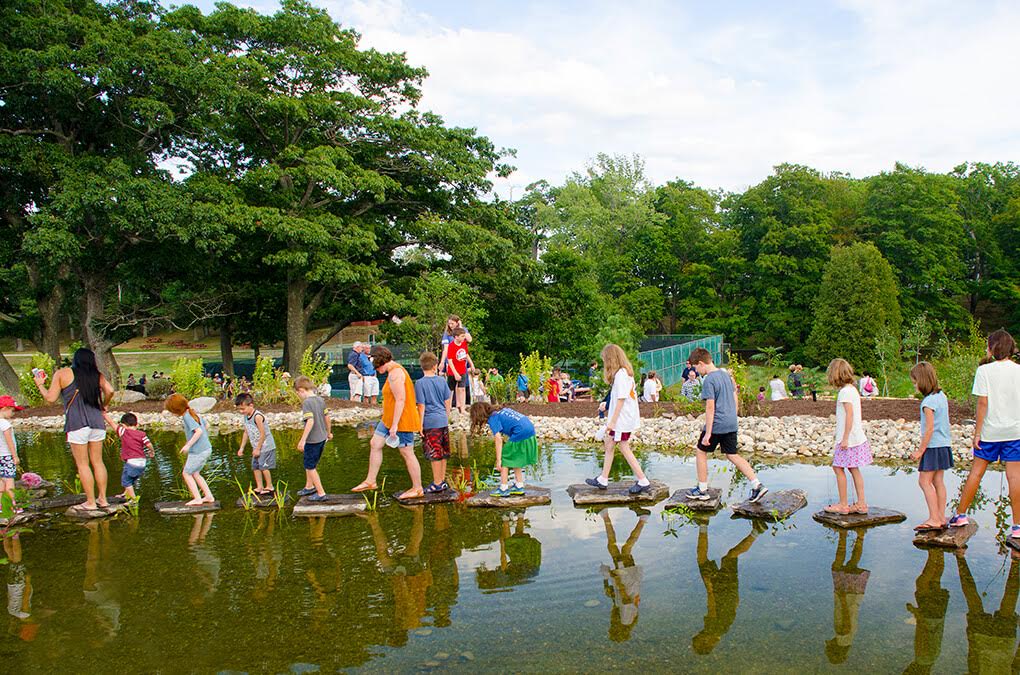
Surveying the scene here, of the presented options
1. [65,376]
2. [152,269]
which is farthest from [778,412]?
[152,269]

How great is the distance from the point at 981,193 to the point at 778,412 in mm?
42385

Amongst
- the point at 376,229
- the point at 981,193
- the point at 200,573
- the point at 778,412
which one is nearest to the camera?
the point at 200,573

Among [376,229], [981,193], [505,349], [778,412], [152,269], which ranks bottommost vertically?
[778,412]

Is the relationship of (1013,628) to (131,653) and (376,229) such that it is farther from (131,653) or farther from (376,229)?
(376,229)

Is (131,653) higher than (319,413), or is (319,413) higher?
(319,413)

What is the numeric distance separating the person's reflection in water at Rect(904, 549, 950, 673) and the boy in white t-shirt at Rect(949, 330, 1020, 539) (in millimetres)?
897

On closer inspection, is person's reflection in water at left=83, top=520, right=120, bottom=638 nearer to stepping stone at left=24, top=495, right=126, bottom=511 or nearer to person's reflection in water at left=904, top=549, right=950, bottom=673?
stepping stone at left=24, top=495, right=126, bottom=511

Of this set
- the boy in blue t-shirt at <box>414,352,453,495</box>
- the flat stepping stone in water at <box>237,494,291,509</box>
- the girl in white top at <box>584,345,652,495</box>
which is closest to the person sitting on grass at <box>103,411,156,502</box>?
the flat stepping stone in water at <box>237,494,291,509</box>

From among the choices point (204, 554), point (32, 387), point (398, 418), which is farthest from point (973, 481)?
point (32, 387)

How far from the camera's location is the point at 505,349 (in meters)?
28.7

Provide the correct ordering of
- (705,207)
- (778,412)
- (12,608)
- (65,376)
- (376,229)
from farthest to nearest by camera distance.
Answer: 1. (705,207)
2. (376,229)
3. (778,412)
4. (65,376)
5. (12,608)

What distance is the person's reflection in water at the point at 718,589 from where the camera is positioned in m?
4.26

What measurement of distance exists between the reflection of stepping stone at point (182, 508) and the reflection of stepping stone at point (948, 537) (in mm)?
6765

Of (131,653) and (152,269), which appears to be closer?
(131,653)
